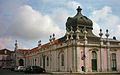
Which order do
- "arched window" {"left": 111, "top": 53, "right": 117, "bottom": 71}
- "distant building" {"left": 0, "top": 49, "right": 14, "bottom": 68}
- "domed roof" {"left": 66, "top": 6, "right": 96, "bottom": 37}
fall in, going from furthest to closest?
"distant building" {"left": 0, "top": 49, "right": 14, "bottom": 68} < "domed roof" {"left": 66, "top": 6, "right": 96, "bottom": 37} < "arched window" {"left": 111, "top": 53, "right": 117, "bottom": 71}

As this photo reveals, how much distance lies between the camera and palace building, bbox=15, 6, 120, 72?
49.0m

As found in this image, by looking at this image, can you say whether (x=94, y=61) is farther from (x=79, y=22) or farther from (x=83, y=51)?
(x=79, y=22)

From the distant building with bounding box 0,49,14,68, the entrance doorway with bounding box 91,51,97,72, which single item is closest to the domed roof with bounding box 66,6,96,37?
the entrance doorway with bounding box 91,51,97,72

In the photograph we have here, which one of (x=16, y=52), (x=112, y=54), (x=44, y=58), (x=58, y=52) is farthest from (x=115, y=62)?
(x=16, y=52)

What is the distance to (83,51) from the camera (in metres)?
49.5

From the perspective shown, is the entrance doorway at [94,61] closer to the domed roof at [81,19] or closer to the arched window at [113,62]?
the arched window at [113,62]

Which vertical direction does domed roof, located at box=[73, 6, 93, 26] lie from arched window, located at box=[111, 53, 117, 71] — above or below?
above

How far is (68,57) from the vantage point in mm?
50625

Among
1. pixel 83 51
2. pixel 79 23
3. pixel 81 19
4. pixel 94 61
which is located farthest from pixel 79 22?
pixel 94 61

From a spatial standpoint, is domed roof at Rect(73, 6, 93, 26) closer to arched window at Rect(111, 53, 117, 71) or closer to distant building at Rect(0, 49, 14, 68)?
arched window at Rect(111, 53, 117, 71)

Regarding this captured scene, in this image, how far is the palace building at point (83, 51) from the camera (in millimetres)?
49000

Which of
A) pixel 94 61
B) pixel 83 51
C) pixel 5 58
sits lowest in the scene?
pixel 5 58

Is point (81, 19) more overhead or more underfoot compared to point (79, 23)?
more overhead

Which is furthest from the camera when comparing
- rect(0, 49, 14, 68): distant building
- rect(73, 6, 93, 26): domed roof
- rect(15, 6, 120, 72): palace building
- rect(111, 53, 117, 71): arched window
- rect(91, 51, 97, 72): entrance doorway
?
rect(0, 49, 14, 68): distant building
